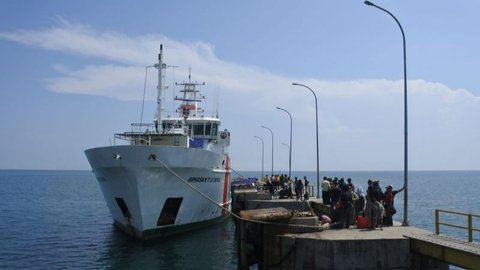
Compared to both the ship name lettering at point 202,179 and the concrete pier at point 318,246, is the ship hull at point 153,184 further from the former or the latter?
the concrete pier at point 318,246

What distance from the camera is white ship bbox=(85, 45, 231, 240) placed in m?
20.9

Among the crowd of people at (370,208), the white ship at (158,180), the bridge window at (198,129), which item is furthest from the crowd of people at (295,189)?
the crowd of people at (370,208)

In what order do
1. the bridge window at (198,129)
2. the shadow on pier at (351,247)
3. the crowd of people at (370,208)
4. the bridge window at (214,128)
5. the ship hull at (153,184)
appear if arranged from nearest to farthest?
the shadow on pier at (351,247)
the crowd of people at (370,208)
the ship hull at (153,184)
the bridge window at (198,129)
the bridge window at (214,128)

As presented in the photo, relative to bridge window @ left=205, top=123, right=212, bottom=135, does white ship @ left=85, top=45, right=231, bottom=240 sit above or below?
below

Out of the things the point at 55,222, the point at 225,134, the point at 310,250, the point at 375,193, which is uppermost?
the point at 225,134

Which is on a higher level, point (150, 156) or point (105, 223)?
point (150, 156)

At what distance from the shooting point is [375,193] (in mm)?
13906

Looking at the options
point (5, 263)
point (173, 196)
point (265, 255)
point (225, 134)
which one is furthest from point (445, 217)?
point (5, 263)

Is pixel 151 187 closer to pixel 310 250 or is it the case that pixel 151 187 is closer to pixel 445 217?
pixel 310 250

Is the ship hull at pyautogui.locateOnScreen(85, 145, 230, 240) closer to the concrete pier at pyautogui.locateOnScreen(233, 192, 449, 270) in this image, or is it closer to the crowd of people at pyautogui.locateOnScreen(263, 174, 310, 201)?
the crowd of people at pyautogui.locateOnScreen(263, 174, 310, 201)

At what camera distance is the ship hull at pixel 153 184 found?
2091 cm

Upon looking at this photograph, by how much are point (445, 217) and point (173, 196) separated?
82.5 feet

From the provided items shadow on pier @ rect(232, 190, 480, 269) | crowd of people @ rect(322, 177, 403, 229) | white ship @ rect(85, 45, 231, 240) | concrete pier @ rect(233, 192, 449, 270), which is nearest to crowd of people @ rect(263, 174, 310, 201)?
white ship @ rect(85, 45, 231, 240)

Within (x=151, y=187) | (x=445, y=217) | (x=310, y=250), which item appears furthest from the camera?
(x=445, y=217)
